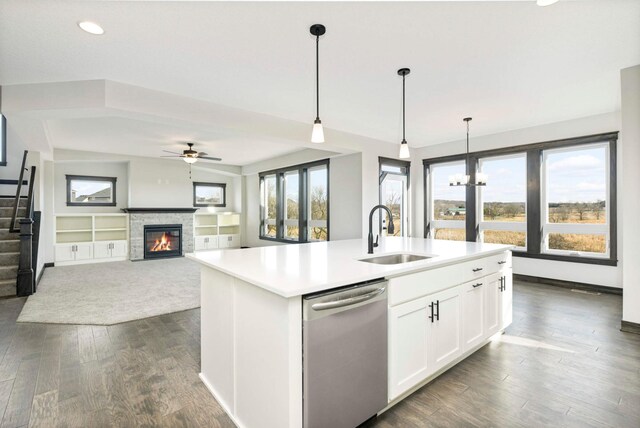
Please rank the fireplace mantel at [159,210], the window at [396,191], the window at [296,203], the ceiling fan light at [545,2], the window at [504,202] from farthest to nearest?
→ the fireplace mantel at [159,210]
the window at [296,203]
the window at [396,191]
the window at [504,202]
the ceiling fan light at [545,2]

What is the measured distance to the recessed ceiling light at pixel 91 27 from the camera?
223cm

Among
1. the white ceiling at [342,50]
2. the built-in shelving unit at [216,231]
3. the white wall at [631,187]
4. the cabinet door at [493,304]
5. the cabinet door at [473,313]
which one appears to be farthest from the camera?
the built-in shelving unit at [216,231]

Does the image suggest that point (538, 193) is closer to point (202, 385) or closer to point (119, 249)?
point (202, 385)

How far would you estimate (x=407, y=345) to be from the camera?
1.95 m

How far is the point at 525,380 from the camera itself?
2.26 metres

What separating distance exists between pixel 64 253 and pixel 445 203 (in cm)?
859

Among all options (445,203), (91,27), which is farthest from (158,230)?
(445,203)

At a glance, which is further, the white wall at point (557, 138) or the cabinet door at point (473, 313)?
the white wall at point (557, 138)

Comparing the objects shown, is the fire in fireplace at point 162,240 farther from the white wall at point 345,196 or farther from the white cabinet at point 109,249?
the white wall at point 345,196

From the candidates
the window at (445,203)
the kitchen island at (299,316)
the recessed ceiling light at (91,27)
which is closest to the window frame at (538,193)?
the window at (445,203)

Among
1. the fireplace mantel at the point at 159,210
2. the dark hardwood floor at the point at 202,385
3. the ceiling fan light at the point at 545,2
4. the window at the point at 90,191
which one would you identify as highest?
the ceiling fan light at the point at 545,2

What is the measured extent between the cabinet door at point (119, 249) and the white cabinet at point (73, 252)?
0.44 m

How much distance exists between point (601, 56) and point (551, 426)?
125 inches

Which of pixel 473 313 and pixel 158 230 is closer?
pixel 473 313
